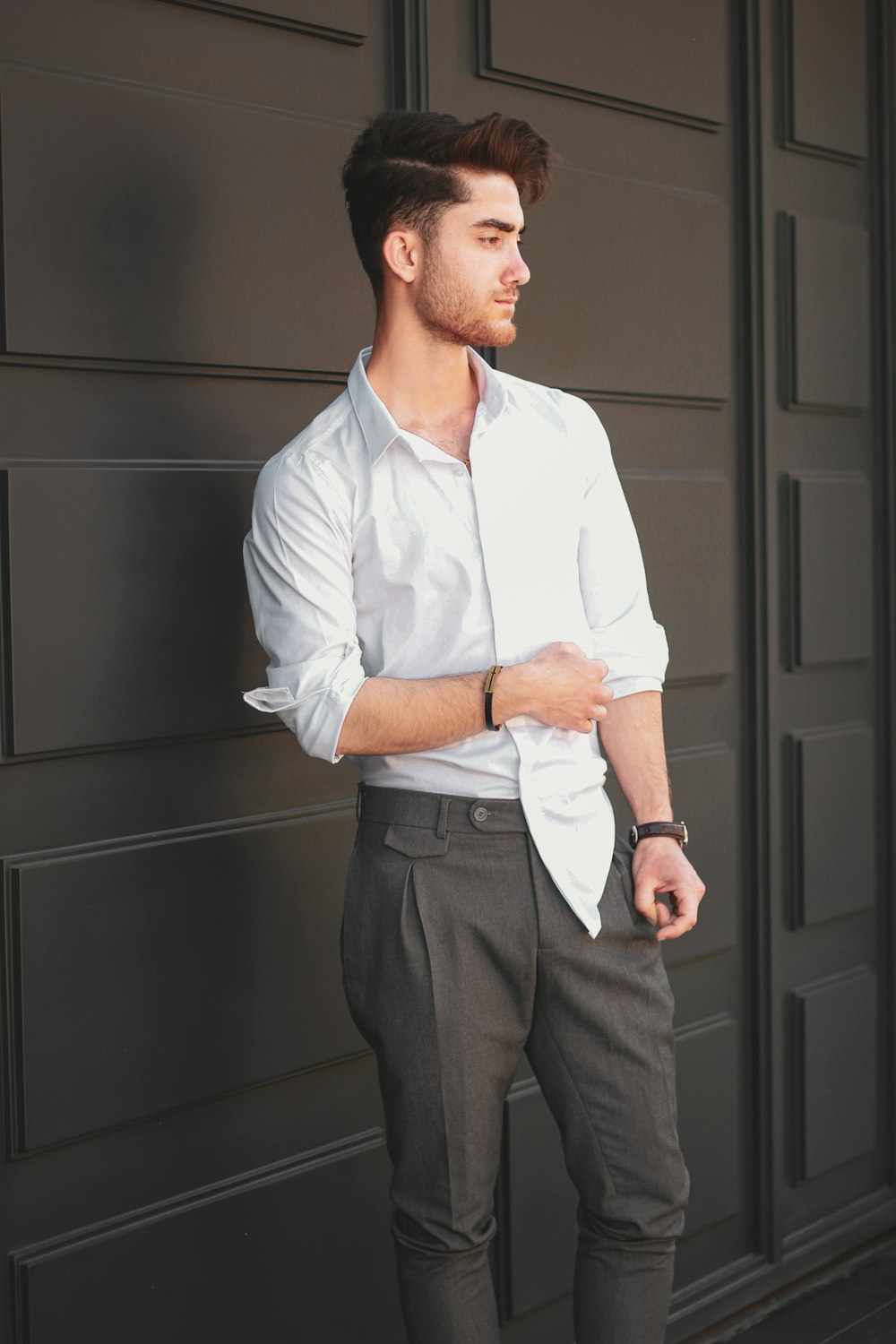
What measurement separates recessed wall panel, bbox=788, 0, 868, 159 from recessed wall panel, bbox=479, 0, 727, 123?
8.5 inches

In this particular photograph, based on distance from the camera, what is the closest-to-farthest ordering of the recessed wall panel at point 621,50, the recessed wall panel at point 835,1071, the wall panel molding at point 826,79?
the recessed wall panel at point 621,50 → the wall panel molding at point 826,79 → the recessed wall panel at point 835,1071

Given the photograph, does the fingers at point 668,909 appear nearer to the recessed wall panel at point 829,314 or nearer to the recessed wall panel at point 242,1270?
the recessed wall panel at point 242,1270

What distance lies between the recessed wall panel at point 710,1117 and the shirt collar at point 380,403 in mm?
1485

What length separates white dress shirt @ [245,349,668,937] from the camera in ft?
6.02

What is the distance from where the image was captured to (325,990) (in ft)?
7.66

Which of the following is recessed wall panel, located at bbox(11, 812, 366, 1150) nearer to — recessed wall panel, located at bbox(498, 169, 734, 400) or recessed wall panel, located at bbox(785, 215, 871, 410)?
recessed wall panel, located at bbox(498, 169, 734, 400)

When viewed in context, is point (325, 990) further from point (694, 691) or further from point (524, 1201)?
point (694, 691)

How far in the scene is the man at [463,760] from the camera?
1.85m

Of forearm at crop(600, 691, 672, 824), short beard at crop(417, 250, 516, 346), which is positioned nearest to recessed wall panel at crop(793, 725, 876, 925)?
forearm at crop(600, 691, 672, 824)

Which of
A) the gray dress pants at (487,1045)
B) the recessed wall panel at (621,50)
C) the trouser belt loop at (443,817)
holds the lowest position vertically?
the gray dress pants at (487,1045)

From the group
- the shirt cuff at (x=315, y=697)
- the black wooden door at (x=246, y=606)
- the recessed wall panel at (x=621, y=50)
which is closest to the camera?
the shirt cuff at (x=315, y=697)

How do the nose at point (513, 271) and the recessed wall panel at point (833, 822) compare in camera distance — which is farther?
the recessed wall panel at point (833, 822)

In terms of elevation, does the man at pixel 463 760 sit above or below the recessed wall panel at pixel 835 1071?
above

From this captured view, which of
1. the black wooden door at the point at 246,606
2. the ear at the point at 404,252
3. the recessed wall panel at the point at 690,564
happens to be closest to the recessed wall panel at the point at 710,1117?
the black wooden door at the point at 246,606
